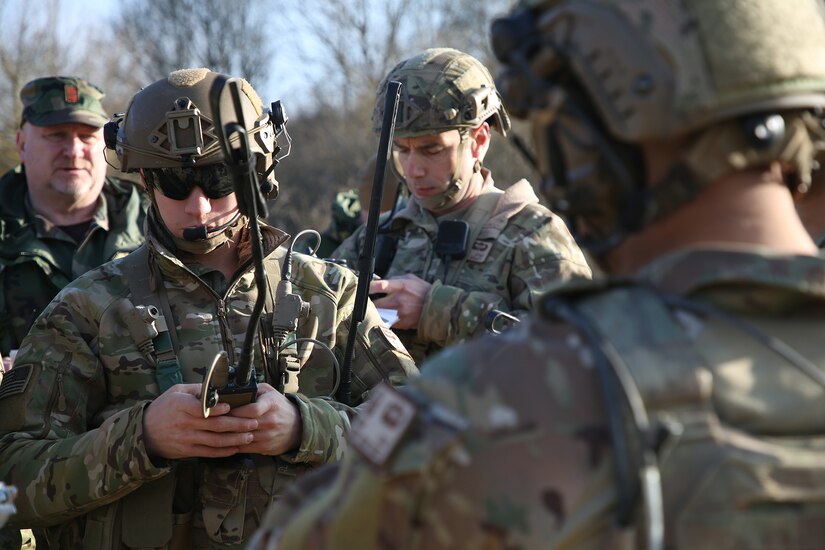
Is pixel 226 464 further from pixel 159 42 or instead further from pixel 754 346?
pixel 159 42

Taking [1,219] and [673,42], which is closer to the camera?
[673,42]

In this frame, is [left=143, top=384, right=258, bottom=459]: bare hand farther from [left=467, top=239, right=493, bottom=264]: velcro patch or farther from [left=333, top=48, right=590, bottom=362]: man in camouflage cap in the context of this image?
[left=467, top=239, right=493, bottom=264]: velcro patch

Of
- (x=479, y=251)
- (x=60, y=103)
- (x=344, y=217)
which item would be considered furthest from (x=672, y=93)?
(x=344, y=217)

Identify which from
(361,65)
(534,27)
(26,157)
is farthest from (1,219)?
(361,65)

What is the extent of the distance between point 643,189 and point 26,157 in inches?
219

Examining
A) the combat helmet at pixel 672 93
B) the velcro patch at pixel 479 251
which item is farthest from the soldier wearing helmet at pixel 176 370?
the combat helmet at pixel 672 93

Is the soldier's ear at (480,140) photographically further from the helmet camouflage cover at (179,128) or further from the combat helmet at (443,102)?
the helmet camouflage cover at (179,128)

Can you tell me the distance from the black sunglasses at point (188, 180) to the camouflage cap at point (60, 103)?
10.5 ft

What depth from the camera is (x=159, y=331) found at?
3.71m

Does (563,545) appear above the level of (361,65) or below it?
above

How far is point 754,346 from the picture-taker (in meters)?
1.89

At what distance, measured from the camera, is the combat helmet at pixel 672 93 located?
6.48 feet

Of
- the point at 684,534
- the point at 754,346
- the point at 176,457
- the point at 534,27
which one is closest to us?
the point at 684,534

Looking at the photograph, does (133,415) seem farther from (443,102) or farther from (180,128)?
(443,102)
